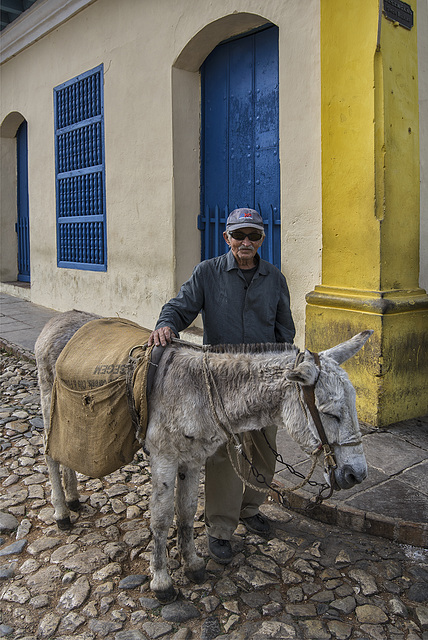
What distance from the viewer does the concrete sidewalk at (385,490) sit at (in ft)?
10.5

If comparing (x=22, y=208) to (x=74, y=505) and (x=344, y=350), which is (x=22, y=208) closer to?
(x=74, y=505)

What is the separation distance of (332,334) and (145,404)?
8.47ft

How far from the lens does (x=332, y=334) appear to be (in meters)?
4.80

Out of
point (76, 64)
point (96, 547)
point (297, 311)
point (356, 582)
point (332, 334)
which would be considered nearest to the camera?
point (356, 582)

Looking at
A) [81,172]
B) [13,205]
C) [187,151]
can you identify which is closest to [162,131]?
[187,151]

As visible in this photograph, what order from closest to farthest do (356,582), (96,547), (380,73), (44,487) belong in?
1. (356,582)
2. (96,547)
3. (44,487)
4. (380,73)

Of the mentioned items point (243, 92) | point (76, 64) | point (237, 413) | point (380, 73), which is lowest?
point (237, 413)

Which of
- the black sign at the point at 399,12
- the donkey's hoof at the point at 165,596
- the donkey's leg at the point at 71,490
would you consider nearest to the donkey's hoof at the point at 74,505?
the donkey's leg at the point at 71,490

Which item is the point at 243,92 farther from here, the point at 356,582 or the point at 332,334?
the point at 356,582

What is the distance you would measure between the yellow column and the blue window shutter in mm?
4686

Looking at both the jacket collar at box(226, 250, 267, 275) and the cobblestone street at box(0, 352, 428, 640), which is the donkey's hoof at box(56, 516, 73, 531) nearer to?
the cobblestone street at box(0, 352, 428, 640)

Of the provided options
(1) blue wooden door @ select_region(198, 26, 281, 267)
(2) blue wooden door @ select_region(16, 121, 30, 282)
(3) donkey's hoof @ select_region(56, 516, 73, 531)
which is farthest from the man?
(2) blue wooden door @ select_region(16, 121, 30, 282)

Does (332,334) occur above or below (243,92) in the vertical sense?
below

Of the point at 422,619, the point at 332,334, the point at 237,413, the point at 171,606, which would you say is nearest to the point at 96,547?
the point at 171,606
